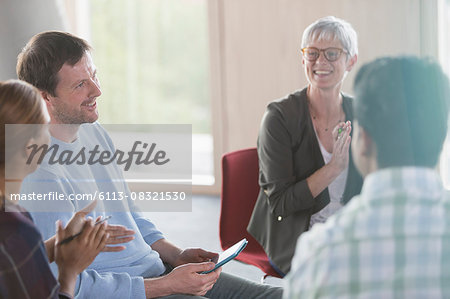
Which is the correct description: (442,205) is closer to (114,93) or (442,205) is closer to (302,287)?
(302,287)

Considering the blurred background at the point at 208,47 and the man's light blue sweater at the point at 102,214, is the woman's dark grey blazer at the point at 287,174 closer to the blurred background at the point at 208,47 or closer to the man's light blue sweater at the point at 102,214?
the man's light blue sweater at the point at 102,214

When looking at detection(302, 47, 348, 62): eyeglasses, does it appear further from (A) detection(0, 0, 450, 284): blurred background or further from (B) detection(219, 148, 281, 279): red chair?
(A) detection(0, 0, 450, 284): blurred background

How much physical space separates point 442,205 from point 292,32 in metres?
3.89

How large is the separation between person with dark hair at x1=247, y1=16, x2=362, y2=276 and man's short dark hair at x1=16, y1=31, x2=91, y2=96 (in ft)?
A: 2.74

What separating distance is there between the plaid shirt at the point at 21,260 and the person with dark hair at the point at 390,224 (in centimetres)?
51

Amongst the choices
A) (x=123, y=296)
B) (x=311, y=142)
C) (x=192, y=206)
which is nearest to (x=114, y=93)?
(x=192, y=206)

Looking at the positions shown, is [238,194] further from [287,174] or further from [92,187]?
[92,187]

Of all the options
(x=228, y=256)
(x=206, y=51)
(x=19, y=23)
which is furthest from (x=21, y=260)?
(x=206, y=51)

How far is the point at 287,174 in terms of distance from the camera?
2344 millimetres

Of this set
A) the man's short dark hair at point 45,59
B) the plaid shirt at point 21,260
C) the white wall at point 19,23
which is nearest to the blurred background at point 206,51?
the white wall at point 19,23

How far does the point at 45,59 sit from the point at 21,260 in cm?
78

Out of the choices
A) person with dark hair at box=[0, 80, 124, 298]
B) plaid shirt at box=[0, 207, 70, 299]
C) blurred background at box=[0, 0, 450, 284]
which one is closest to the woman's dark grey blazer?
person with dark hair at box=[0, 80, 124, 298]

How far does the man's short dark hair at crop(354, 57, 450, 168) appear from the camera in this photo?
3.59ft

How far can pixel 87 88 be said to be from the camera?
6.37 ft
